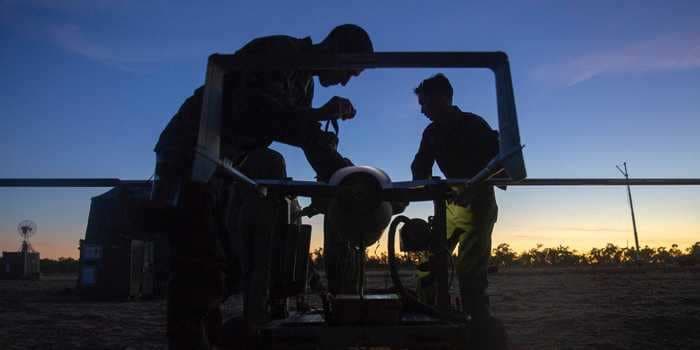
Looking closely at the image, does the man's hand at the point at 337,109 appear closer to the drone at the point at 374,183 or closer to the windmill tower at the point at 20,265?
the drone at the point at 374,183

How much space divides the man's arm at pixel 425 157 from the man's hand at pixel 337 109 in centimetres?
313

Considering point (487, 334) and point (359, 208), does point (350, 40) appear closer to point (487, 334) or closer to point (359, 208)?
point (359, 208)

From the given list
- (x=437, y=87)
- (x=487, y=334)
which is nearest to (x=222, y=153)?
(x=487, y=334)

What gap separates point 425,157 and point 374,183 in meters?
3.48

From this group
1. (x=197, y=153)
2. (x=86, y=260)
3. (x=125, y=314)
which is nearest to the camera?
(x=197, y=153)

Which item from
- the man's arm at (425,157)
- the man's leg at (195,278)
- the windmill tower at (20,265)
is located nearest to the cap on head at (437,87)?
the man's arm at (425,157)

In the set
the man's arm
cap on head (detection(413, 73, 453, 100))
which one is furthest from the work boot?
cap on head (detection(413, 73, 453, 100))

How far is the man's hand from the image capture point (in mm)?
3076

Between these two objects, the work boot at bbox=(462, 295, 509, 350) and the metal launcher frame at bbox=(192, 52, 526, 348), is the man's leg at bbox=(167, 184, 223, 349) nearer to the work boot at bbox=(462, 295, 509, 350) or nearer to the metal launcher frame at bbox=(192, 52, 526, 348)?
the metal launcher frame at bbox=(192, 52, 526, 348)

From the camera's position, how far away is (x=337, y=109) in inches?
121

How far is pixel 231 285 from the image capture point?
338cm

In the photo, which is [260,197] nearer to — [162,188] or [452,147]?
[162,188]

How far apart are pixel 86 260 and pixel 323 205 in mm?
14189

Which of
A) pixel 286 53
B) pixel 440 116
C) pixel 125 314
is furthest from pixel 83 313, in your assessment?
pixel 286 53
